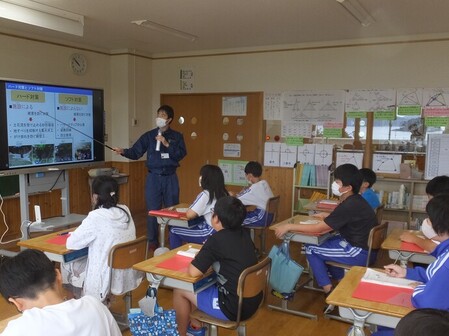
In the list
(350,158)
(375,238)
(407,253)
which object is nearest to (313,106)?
(350,158)

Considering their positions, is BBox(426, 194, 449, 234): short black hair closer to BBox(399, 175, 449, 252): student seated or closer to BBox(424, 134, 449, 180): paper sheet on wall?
BBox(399, 175, 449, 252): student seated

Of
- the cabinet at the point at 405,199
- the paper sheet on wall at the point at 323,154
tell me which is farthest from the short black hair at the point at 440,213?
the paper sheet on wall at the point at 323,154

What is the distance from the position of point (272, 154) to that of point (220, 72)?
1.52m

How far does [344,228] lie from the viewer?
136 inches

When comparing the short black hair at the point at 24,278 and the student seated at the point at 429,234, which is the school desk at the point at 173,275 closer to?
the short black hair at the point at 24,278

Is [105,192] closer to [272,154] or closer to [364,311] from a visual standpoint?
[364,311]

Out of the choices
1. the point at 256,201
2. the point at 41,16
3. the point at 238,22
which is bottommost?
the point at 256,201

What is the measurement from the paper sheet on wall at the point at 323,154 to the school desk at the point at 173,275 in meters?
3.71

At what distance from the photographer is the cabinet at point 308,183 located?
19.0 ft

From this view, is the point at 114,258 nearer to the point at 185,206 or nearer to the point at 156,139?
the point at 185,206

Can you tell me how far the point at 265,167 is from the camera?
6.35 m

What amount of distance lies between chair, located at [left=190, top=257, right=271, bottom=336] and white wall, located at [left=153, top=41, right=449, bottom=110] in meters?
3.93

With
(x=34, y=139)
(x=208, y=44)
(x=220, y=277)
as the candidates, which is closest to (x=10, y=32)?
(x=34, y=139)

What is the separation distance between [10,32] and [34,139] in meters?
1.71
